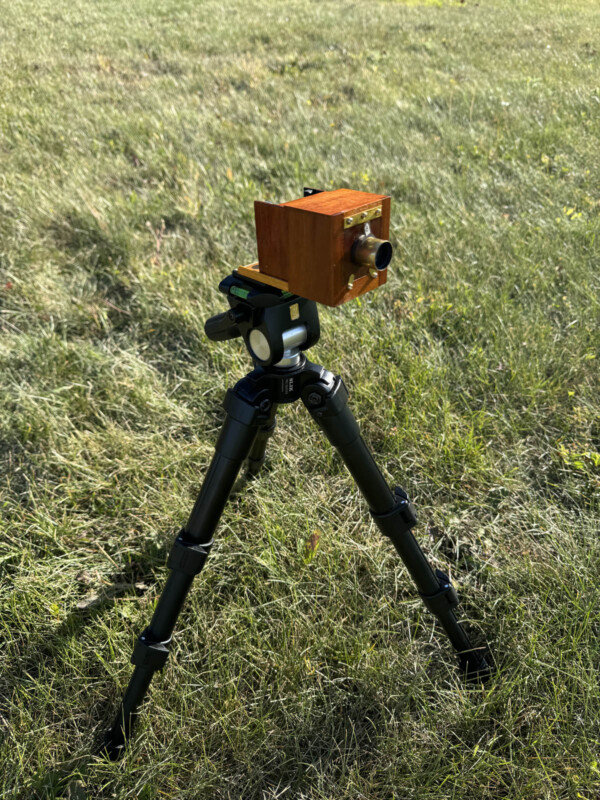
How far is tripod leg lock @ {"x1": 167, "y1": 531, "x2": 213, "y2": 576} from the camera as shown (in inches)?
59.3

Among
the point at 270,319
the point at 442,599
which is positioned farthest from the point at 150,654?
the point at 270,319

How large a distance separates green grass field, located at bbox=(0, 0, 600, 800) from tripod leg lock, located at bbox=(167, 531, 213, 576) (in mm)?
548

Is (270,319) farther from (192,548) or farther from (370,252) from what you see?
(192,548)

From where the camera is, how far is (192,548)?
4.92ft

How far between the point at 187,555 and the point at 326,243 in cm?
94

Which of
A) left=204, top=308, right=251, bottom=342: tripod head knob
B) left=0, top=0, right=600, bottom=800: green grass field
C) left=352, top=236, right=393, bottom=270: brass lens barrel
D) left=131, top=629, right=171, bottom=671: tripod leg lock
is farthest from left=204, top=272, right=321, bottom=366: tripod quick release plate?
left=0, top=0, right=600, bottom=800: green grass field

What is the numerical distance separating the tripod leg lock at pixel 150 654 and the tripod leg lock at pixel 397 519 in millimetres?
735

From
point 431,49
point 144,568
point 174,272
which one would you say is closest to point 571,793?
point 144,568

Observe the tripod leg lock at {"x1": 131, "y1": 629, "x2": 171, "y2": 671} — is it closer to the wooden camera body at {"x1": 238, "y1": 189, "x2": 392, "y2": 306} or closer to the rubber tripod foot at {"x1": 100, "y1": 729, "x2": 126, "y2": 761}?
the rubber tripod foot at {"x1": 100, "y1": 729, "x2": 126, "y2": 761}

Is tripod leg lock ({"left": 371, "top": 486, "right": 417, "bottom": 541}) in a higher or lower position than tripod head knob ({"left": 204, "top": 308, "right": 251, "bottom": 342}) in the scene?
lower

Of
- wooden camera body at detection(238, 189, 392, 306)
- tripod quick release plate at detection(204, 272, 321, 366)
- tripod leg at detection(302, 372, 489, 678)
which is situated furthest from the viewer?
tripod leg at detection(302, 372, 489, 678)

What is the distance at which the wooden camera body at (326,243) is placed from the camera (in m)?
1.12

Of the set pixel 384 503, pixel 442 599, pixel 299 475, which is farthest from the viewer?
pixel 299 475

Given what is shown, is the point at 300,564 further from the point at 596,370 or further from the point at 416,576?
the point at 596,370
